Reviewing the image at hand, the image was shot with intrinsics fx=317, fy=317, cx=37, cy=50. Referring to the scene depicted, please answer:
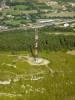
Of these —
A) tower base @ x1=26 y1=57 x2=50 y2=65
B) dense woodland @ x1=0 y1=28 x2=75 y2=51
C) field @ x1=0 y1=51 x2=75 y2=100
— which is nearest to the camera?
field @ x1=0 y1=51 x2=75 y2=100

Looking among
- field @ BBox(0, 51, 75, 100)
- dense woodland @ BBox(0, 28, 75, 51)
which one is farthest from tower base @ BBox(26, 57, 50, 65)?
dense woodland @ BBox(0, 28, 75, 51)

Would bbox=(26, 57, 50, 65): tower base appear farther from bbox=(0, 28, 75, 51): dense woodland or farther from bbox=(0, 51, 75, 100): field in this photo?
bbox=(0, 28, 75, 51): dense woodland

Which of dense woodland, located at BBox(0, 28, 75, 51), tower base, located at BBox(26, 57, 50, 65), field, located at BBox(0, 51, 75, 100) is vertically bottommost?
dense woodland, located at BBox(0, 28, 75, 51)

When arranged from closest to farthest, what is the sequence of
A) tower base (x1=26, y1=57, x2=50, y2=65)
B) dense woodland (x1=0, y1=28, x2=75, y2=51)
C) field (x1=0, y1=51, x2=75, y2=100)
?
field (x1=0, y1=51, x2=75, y2=100)
tower base (x1=26, y1=57, x2=50, y2=65)
dense woodland (x1=0, y1=28, x2=75, y2=51)

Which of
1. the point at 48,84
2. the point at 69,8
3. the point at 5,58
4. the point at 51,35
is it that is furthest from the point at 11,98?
the point at 69,8

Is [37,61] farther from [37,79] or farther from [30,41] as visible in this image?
[30,41]

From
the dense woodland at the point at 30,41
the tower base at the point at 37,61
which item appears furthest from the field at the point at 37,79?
the dense woodland at the point at 30,41

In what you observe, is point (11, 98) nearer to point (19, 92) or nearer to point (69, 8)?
point (19, 92)
